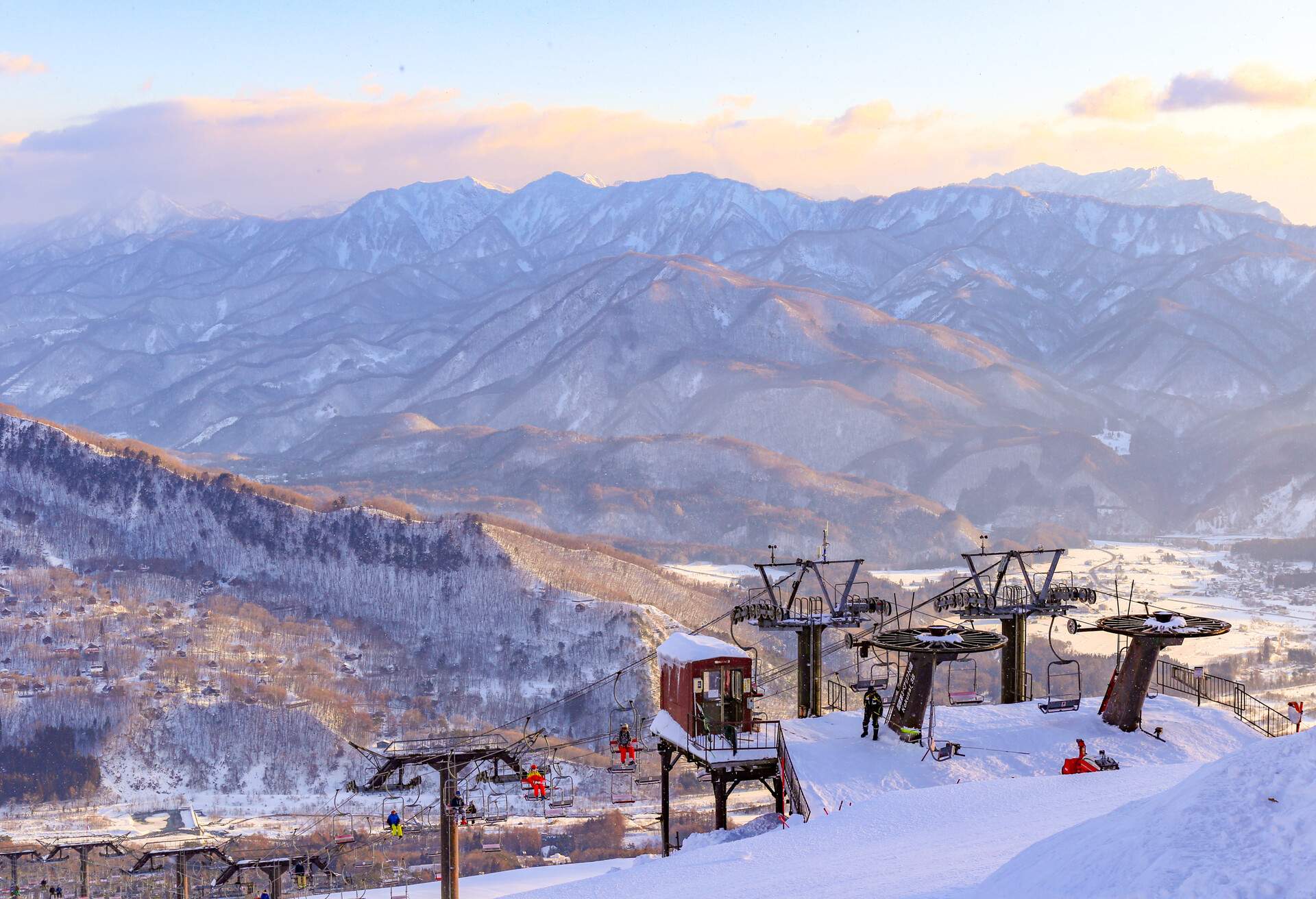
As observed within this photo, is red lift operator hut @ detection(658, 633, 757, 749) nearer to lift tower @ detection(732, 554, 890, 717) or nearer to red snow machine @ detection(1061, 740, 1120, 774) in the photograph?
lift tower @ detection(732, 554, 890, 717)

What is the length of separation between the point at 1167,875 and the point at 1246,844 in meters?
1.10

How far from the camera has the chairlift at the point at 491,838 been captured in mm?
80438

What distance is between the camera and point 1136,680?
132 feet

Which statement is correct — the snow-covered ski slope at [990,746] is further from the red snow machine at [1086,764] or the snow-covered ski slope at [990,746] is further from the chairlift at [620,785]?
the chairlift at [620,785]

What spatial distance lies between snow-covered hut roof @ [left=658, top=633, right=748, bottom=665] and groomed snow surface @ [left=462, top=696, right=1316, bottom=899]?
3313 millimetres

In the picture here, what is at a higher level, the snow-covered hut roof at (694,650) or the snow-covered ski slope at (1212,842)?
the snow-covered ski slope at (1212,842)

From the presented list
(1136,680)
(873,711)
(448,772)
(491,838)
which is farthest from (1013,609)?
(491,838)

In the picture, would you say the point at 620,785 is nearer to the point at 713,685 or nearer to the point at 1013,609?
the point at 1013,609

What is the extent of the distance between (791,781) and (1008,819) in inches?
411

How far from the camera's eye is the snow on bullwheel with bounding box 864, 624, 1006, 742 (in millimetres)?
39438

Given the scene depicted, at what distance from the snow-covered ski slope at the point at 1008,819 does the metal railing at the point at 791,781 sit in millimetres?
385

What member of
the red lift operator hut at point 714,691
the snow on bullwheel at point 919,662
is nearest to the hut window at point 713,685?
the red lift operator hut at point 714,691

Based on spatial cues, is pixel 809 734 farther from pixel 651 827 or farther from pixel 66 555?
pixel 66 555

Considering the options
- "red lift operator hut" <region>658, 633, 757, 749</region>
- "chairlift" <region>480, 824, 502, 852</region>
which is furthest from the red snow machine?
"chairlift" <region>480, 824, 502, 852</region>
